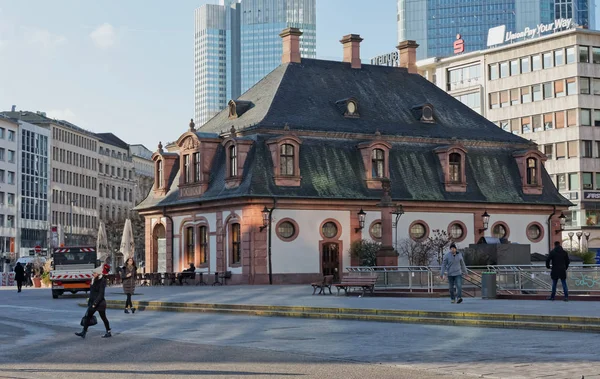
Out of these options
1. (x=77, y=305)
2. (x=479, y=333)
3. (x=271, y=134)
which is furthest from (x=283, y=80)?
(x=479, y=333)

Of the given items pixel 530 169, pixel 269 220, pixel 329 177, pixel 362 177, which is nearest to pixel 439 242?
pixel 362 177

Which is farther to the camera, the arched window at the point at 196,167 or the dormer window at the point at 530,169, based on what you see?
the dormer window at the point at 530,169

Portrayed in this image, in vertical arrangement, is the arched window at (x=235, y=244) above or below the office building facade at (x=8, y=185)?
below

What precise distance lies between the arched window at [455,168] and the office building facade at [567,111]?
35.4 metres

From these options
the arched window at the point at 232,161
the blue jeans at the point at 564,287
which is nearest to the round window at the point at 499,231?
the arched window at the point at 232,161

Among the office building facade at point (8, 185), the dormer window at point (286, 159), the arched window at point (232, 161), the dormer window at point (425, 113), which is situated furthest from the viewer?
the office building facade at point (8, 185)

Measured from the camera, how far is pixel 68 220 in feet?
477

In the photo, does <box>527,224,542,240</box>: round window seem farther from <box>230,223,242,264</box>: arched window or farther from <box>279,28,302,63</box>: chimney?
<box>230,223,242,264</box>: arched window

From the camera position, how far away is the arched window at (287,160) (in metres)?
55.7

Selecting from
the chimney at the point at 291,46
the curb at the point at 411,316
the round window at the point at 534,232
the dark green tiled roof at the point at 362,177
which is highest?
the chimney at the point at 291,46

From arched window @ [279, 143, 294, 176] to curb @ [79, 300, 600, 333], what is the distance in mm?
19404

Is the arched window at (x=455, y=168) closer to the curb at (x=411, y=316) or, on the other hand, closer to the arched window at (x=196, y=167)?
the arched window at (x=196, y=167)

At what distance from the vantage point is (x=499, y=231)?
201ft

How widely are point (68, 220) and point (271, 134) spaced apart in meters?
93.8
